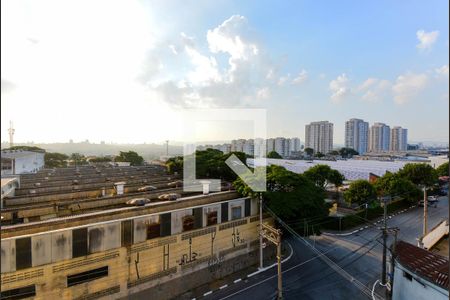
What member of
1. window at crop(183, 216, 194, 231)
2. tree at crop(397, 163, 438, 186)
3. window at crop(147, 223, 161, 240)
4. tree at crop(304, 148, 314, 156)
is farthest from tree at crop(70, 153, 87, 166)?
tree at crop(304, 148, 314, 156)

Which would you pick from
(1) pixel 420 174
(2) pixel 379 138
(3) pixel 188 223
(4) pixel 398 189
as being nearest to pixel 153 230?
(3) pixel 188 223

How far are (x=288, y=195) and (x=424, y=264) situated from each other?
521cm

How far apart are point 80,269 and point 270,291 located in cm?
628

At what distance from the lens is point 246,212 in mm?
11672

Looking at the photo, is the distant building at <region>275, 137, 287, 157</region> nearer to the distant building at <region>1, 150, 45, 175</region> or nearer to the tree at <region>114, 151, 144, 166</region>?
the tree at <region>114, 151, 144, 166</region>

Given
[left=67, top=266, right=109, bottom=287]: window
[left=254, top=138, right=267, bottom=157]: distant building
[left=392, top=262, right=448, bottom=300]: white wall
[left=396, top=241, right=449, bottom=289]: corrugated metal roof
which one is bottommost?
[left=392, top=262, right=448, bottom=300]: white wall

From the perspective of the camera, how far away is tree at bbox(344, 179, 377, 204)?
1805cm

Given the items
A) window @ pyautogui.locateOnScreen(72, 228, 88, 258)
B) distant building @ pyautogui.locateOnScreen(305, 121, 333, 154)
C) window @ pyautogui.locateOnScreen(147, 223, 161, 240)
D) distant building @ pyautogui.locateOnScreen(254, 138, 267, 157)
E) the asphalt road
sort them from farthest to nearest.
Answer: distant building @ pyautogui.locateOnScreen(305, 121, 333, 154), distant building @ pyautogui.locateOnScreen(254, 138, 267, 157), the asphalt road, window @ pyautogui.locateOnScreen(147, 223, 161, 240), window @ pyautogui.locateOnScreen(72, 228, 88, 258)

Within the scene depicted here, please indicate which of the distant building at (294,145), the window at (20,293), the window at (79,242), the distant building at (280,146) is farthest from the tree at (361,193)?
the distant building at (294,145)

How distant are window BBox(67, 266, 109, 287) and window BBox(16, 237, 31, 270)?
116 cm

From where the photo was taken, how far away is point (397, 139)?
73.2 metres

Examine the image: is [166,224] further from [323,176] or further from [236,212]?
[323,176]

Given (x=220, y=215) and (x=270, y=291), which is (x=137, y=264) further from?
(x=270, y=291)

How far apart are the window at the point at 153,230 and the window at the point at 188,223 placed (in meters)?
0.97
